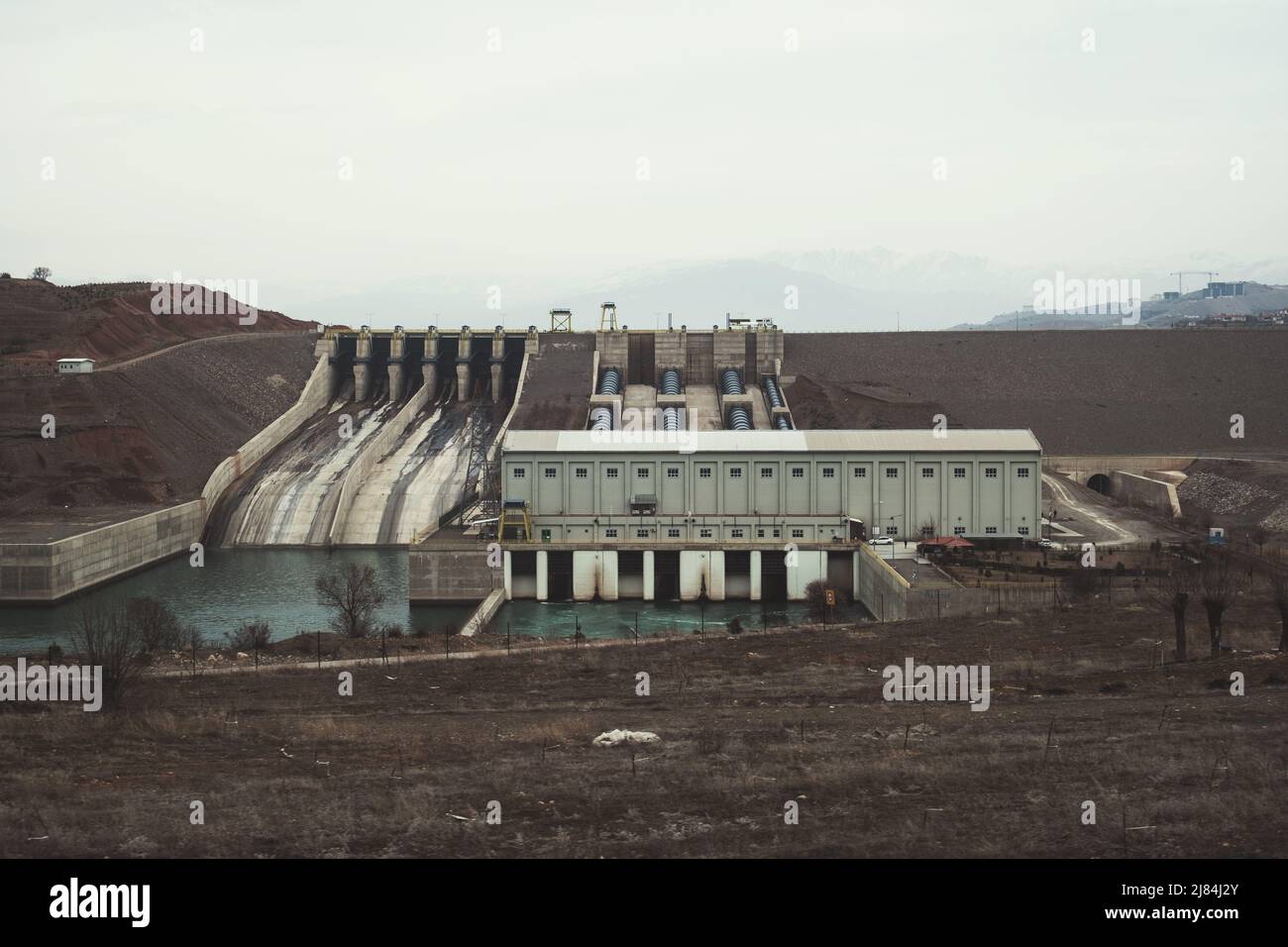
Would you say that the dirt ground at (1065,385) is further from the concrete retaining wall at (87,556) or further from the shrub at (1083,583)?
the concrete retaining wall at (87,556)

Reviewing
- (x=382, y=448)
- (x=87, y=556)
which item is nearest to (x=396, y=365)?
(x=382, y=448)

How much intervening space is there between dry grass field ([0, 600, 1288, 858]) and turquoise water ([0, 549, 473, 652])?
14.4 metres

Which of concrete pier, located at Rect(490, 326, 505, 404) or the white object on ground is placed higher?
concrete pier, located at Rect(490, 326, 505, 404)

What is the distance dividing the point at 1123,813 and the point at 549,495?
3742 centimetres

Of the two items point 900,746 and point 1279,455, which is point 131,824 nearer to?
point 900,746

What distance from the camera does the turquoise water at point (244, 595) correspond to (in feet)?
150

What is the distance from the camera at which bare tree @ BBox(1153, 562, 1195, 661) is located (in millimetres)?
31422

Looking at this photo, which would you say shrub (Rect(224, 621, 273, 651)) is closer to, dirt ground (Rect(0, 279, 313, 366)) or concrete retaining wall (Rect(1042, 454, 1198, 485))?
dirt ground (Rect(0, 279, 313, 366))

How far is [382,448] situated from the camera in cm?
7319

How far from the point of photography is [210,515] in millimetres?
65062

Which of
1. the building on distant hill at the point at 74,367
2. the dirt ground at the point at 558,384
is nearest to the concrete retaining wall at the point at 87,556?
the building on distant hill at the point at 74,367

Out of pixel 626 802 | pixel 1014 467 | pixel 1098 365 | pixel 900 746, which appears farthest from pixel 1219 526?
pixel 626 802

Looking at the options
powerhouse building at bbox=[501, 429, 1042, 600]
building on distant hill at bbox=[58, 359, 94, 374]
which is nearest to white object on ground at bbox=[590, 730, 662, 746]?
powerhouse building at bbox=[501, 429, 1042, 600]

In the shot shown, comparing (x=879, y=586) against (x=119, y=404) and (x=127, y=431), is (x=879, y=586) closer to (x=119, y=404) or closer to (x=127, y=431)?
(x=127, y=431)
